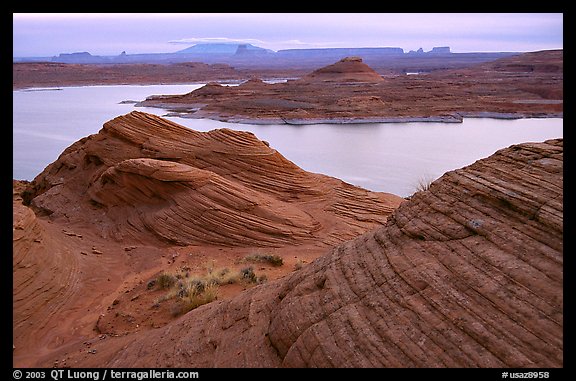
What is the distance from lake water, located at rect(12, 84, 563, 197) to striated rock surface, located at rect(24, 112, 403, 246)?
4673mm

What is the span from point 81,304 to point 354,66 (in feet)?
227

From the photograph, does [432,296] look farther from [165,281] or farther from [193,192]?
[193,192]

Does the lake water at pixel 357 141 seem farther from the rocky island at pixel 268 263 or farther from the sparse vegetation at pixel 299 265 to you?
the sparse vegetation at pixel 299 265

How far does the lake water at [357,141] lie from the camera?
21219 millimetres

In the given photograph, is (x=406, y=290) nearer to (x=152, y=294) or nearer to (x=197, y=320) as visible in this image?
(x=197, y=320)

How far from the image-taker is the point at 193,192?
40.5 feet

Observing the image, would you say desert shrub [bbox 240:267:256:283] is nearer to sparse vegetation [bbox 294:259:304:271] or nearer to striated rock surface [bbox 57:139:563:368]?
sparse vegetation [bbox 294:259:304:271]

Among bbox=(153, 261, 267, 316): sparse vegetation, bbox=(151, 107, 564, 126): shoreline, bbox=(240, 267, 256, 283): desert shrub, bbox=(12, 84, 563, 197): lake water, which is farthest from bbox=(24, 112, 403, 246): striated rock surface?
bbox=(151, 107, 564, 126): shoreline

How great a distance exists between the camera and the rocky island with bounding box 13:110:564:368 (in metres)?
3.86

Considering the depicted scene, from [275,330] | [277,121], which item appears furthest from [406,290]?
[277,121]

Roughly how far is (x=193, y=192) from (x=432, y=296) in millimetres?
9036

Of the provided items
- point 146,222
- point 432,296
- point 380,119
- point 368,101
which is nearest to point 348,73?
point 368,101

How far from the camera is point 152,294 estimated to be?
8.82 meters

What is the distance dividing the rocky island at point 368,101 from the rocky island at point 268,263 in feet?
74.9
